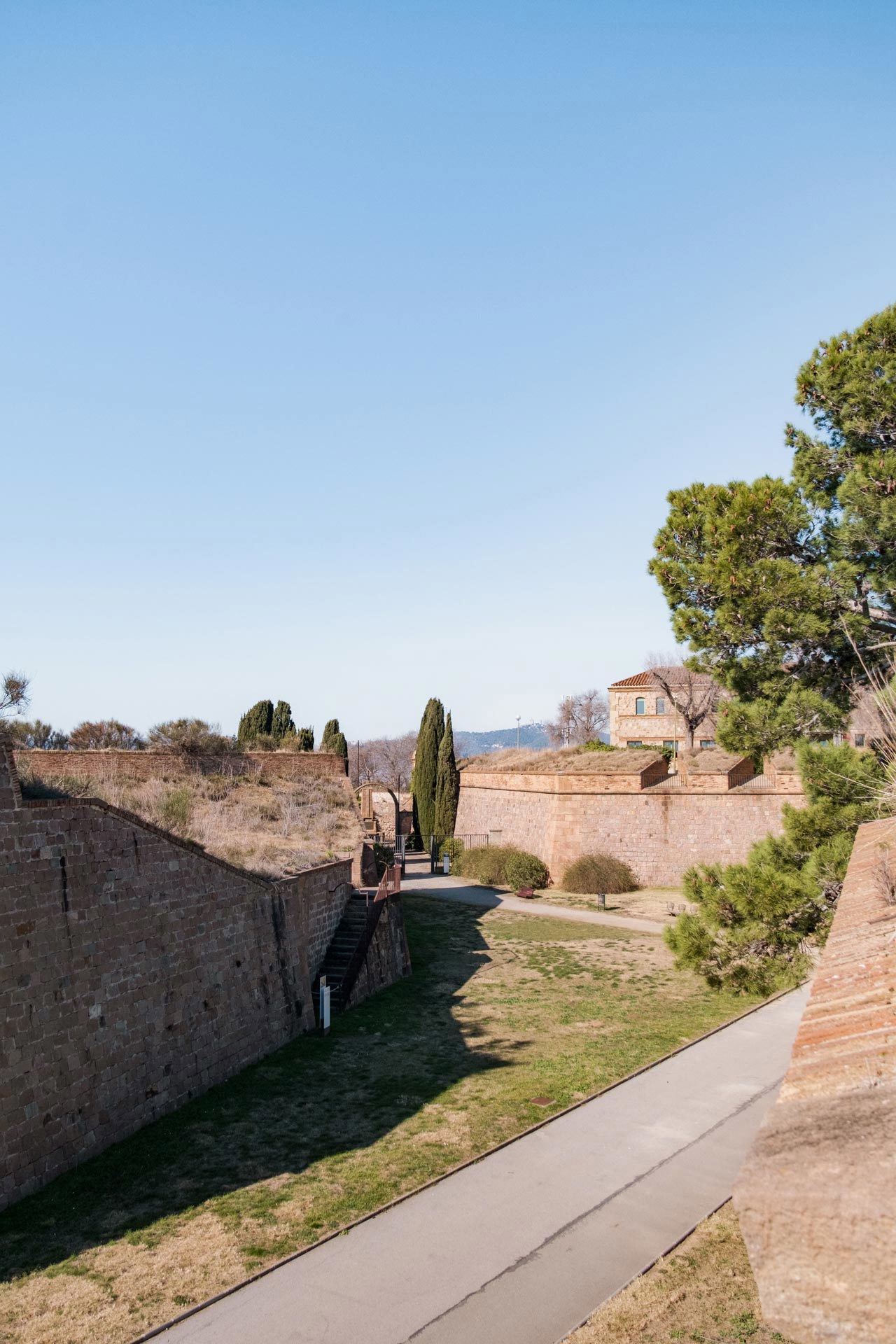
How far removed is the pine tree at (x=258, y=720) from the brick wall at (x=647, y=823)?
14163 mm

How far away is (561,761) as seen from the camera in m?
41.8

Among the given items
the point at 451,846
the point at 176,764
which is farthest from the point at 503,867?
the point at 176,764

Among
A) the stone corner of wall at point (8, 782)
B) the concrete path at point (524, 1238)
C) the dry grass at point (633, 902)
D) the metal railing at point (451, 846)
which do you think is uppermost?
the stone corner of wall at point (8, 782)

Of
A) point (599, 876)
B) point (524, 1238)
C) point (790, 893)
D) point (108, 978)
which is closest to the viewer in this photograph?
point (524, 1238)

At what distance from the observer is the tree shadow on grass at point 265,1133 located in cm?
898

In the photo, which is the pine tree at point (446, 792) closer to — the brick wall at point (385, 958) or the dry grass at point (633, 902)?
the dry grass at point (633, 902)

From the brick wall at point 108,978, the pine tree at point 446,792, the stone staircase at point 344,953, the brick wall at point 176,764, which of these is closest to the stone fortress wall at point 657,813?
the pine tree at point 446,792

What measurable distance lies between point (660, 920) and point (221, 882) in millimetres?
Result: 16283

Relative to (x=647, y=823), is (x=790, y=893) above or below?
above

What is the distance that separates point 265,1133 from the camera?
37.7 ft

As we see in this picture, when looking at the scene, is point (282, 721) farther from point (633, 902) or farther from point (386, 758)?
point (386, 758)

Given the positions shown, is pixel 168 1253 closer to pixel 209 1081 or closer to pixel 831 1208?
pixel 209 1081

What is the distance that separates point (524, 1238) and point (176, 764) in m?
22.4

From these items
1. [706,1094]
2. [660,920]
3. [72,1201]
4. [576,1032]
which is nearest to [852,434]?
[706,1094]
